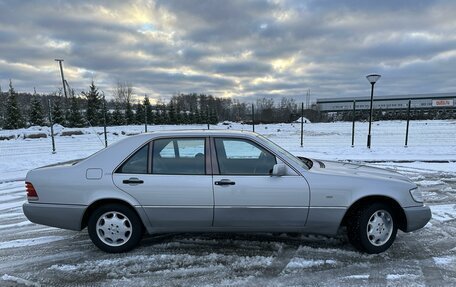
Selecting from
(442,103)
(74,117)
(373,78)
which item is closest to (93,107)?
(74,117)

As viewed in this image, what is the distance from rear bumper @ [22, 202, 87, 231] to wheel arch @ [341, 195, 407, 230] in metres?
3.34

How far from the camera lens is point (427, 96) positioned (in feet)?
318

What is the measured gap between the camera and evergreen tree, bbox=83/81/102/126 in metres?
34.3

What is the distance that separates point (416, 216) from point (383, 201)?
1.44 ft

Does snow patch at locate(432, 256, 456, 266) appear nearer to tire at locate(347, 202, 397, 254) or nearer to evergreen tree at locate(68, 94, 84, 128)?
tire at locate(347, 202, 397, 254)

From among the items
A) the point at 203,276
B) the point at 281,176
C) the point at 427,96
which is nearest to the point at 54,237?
the point at 203,276

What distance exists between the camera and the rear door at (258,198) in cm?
391

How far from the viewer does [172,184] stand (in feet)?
13.0

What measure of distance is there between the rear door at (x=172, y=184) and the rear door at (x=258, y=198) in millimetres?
160

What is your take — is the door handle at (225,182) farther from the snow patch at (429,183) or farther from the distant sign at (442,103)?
the distant sign at (442,103)

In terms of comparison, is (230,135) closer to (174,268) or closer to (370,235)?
(174,268)

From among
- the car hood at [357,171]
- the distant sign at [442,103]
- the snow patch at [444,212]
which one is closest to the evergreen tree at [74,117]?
the car hood at [357,171]

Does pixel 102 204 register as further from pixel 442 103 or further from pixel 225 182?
pixel 442 103

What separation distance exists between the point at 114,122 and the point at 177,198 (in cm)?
3678
